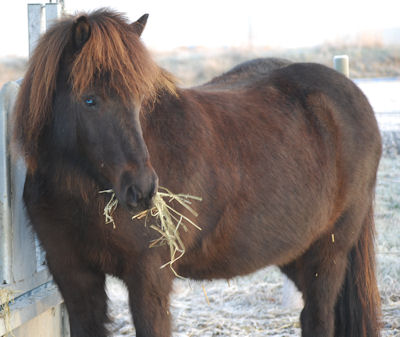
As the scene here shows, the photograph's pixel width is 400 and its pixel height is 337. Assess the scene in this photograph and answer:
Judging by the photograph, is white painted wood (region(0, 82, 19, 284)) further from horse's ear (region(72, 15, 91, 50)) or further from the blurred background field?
the blurred background field

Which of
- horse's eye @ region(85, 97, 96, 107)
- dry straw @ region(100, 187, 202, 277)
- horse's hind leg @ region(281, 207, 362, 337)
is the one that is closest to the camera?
horse's eye @ region(85, 97, 96, 107)

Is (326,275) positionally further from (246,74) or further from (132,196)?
(132,196)

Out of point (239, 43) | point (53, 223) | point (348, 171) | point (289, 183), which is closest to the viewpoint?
point (53, 223)

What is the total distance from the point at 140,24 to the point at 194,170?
29.0 inches

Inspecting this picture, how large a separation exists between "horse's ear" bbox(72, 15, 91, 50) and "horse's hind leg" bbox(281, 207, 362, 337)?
2036 mm

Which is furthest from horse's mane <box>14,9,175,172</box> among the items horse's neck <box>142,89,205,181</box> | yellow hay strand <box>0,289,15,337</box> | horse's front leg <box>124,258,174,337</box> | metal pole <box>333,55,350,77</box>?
metal pole <box>333,55,350,77</box>

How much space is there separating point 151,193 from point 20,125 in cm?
71

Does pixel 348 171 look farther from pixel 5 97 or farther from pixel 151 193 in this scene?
pixel 5 97

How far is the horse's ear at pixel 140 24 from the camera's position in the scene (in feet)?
8.19

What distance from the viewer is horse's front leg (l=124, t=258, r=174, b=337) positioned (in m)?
2.48

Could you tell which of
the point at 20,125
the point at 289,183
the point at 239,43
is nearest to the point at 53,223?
the point at 20,125

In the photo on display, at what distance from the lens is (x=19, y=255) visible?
2.97 meters

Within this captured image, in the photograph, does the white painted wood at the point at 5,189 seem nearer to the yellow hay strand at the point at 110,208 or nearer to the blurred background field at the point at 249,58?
the yellow hay strand at the point at 110,208

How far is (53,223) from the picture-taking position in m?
2.47
